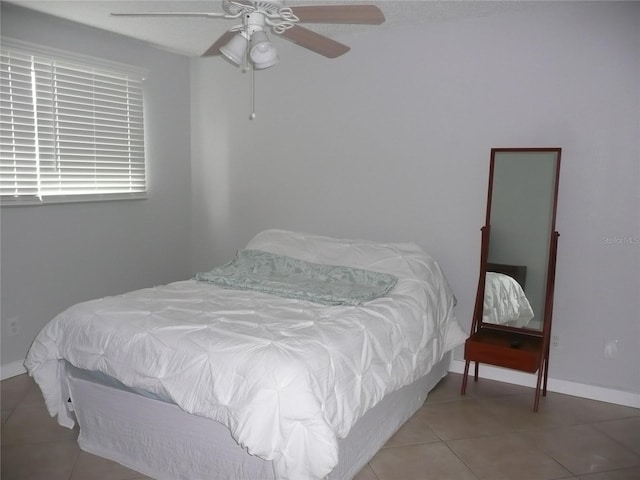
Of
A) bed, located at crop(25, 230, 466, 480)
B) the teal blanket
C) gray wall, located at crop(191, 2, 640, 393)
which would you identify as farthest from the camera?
gray wall, located at crop(191, 2, 640, 393)

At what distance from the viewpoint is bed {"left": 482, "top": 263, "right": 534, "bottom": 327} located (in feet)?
10.8

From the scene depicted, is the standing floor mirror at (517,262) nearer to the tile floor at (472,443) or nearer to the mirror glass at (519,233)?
the mirror glass at (519,233)

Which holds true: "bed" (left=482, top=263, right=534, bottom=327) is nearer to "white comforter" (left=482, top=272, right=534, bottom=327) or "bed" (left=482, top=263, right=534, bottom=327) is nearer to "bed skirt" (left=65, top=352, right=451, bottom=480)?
"white comforter" (left=482, top=272, right=534, bottom=327)

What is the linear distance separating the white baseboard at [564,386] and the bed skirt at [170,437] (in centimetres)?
110

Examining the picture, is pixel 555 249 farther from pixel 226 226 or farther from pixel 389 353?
pixel 226 226

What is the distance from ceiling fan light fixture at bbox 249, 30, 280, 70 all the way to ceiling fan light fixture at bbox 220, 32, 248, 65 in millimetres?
104

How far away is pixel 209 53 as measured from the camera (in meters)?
2.69

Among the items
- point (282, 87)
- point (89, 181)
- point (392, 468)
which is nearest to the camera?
point (392, 468)

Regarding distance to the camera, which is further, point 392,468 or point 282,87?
point 282,87

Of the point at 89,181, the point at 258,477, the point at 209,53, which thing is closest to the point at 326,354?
the point at 258,477

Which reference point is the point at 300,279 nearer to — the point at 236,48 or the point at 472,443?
the point at 472,443

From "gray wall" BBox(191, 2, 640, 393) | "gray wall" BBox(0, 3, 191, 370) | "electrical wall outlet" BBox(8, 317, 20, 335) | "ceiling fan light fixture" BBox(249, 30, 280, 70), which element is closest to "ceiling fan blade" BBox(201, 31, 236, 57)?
"ceiling fan light fixture" BBox(249, 30, 280, 70)

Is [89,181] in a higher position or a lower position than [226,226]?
higher

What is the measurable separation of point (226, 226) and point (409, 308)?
2.17 meters
